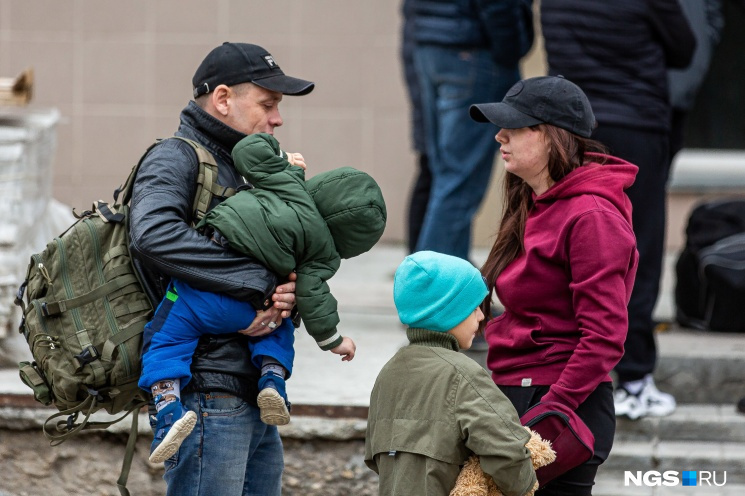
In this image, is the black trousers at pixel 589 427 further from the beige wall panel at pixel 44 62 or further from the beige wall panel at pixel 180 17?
the beige wall panel at pixel 44 62

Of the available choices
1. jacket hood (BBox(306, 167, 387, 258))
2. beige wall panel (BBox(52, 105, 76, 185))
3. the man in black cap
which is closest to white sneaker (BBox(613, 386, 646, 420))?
the man in black cap

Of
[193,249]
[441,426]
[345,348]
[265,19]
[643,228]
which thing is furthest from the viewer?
[265,19]

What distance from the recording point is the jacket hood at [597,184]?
307 centimetres

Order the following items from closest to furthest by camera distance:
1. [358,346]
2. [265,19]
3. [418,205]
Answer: [358,346] → [418,205] → [265,19]

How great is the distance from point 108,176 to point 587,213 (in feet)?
20.0

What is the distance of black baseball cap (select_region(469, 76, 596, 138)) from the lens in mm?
3094

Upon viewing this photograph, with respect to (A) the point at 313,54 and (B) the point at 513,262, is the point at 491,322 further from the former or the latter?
(A) the point at 313,54

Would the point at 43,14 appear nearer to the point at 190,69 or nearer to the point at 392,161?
the point at 190,69

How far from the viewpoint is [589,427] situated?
3.09 metres

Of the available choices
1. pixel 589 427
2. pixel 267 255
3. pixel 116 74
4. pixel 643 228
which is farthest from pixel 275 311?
pixel 116 74

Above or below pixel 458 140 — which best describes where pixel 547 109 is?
above

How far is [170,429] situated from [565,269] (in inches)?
43.8

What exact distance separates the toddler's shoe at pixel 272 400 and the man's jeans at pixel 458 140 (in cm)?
230

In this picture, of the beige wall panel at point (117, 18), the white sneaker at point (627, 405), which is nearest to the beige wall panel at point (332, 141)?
the beige wall panel at point (117, 18)
